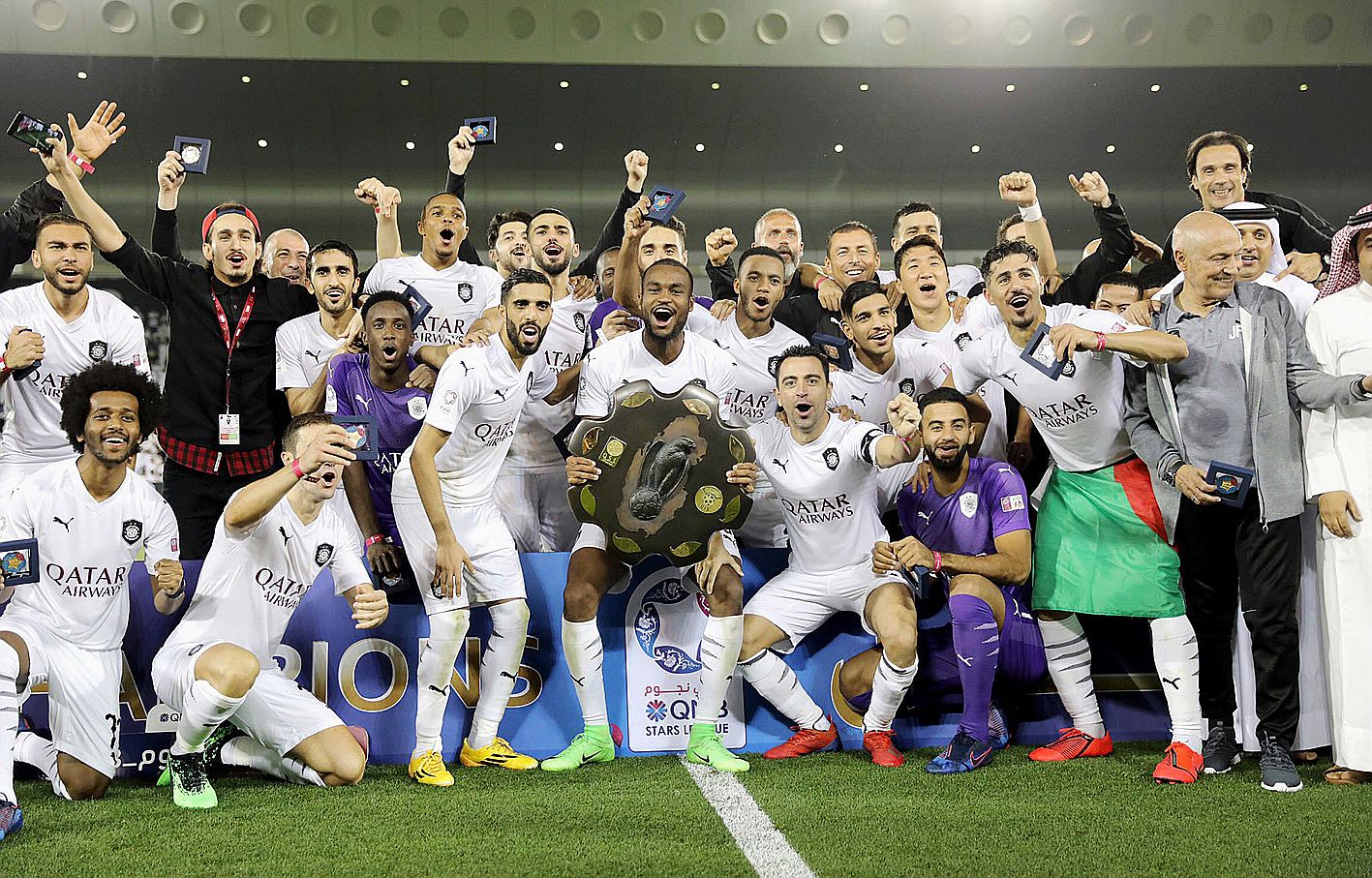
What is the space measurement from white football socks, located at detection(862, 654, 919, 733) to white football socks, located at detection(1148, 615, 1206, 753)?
0.93 m

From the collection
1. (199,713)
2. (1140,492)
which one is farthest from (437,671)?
(1140,492)

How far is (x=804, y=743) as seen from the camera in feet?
15.4

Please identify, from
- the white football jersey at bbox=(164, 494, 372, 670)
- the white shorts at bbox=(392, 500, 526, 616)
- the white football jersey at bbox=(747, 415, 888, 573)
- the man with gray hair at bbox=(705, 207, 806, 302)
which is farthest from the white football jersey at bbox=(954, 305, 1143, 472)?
the white football jersey at bbox=(164, 494, 372, 670)

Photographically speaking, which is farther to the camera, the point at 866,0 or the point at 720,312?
the point at 866,0

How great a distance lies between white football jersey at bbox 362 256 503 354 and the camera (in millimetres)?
5777

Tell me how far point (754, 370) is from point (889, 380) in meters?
0.62

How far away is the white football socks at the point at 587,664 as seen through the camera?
4570 mm

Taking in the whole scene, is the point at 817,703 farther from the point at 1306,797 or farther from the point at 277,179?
the point at 277,179

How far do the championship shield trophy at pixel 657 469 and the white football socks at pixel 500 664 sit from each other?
1.62ft

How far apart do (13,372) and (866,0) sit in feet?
39.2

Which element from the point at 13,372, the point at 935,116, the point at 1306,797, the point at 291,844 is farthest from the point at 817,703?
the point at 935,116

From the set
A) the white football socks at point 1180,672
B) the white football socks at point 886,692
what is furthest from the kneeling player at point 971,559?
the white football socks at point 1180,672

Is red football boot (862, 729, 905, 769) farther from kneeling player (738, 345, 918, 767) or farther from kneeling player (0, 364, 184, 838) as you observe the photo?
kneeling player (0, 364, 184, 838)

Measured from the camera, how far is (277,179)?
1438 cm
